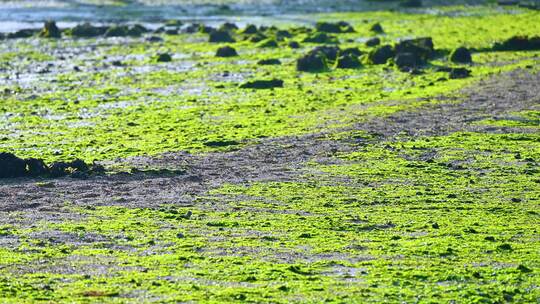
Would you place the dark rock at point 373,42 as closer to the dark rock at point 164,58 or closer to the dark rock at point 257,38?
the dark rock at point 257,38

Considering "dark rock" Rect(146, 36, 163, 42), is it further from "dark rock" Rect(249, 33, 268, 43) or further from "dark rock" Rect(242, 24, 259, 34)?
"dark rock" Rect(249, 33, 268, 43)

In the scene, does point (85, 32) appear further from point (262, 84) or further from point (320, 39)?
point (262, 84)

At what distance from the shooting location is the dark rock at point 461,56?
3981 centimetres

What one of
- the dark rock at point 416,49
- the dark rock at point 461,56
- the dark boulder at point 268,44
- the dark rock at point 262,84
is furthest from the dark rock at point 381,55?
the dark boulder at point 268,44

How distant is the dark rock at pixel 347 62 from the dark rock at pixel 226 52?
577 centimetres

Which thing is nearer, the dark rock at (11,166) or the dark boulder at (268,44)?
the dark rock at (11,166)

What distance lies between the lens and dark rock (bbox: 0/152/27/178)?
20172mm

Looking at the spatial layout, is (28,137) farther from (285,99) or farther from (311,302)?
(311,302)

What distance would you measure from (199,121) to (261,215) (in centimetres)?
1025

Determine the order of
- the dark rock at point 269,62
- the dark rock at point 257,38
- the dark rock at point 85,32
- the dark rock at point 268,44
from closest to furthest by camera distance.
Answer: the dark rock at point 269,62 < the dark rock at point 268,44 < the dark rock at point 257,38 < the dark rock at point 85,32

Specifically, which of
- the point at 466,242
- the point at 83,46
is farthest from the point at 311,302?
the point at 83,46

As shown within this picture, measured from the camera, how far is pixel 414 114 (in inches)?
1093

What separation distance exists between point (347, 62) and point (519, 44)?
7.10 metres

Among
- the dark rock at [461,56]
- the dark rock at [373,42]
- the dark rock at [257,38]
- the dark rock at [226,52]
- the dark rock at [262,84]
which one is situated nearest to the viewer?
the dark rock at [262,84]
